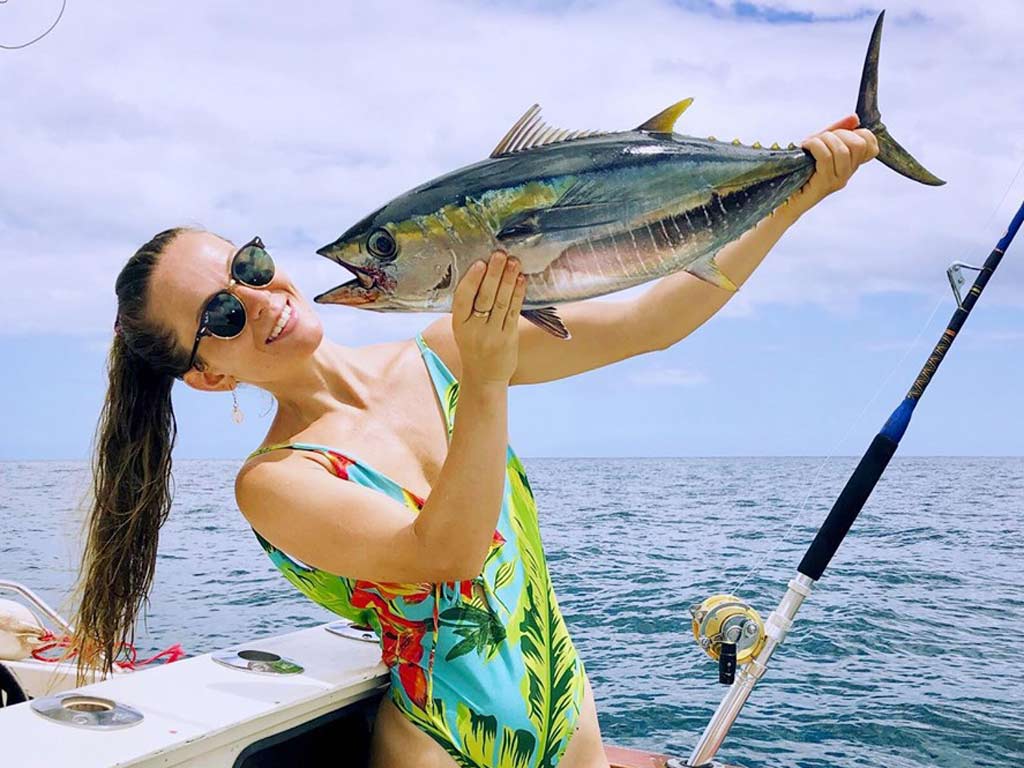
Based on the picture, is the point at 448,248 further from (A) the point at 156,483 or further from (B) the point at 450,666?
(A) the point at 156,483

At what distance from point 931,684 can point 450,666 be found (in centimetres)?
814

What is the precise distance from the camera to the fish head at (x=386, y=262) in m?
1.21

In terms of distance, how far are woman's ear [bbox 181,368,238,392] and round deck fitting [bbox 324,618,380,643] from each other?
753mm

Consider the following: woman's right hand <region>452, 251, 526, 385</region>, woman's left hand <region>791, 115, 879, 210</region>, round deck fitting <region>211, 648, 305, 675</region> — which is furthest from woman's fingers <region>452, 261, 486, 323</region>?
round deck fitting <region>211, 648, 305, 675</region>

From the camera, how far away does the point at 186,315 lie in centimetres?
200

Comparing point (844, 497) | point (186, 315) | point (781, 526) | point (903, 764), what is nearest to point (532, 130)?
point (186, 315)

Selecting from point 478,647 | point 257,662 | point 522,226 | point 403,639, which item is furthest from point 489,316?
point 257,662

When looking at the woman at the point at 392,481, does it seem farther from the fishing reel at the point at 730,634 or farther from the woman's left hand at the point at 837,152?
the fishing reel at the point at 730,634

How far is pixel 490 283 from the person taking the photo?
1.29 m

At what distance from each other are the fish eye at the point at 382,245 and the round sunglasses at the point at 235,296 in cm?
75

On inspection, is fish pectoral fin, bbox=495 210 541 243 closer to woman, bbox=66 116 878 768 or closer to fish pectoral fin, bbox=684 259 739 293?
fish pectoral fin, bbox=684 259 739 293

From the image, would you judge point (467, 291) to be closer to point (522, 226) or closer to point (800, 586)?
point (522, 226)

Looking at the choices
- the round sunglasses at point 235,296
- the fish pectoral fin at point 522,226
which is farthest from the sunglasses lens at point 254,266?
the fish pectoral fin at point 522,226

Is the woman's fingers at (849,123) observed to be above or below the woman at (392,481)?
above
